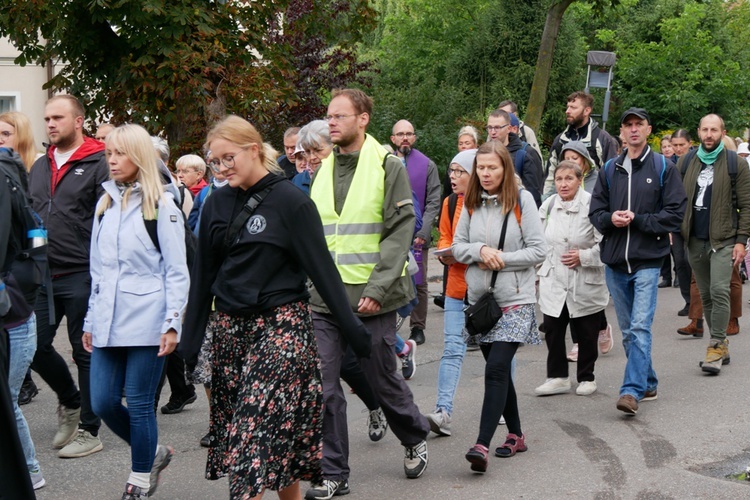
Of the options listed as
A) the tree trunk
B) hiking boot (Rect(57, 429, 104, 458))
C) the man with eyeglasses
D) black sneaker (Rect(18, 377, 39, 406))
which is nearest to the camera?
hiking boot (Rect(57, 429, 104, 458))

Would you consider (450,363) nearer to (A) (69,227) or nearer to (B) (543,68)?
(A) (69,227)

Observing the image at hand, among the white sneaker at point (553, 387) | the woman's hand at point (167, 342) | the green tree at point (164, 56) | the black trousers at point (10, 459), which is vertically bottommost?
the white sneaker at point (553, 387)

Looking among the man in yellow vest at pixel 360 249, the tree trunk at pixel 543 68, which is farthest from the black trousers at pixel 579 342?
the tree trunk at pixel 543 68

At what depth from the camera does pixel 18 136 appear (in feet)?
21.2

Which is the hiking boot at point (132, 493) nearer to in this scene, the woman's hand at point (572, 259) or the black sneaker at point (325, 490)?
the black sneaker at point (325, 490)

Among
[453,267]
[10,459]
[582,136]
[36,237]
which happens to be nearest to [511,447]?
[453,267]

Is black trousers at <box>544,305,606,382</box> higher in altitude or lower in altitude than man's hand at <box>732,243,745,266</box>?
lower

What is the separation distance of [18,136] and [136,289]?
1737 mm

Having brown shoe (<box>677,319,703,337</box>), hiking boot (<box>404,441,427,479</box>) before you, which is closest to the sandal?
hiking boot (<box>404,441,427,479</box>)

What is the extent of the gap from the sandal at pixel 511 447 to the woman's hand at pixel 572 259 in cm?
197

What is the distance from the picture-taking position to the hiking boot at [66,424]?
22.0 ft

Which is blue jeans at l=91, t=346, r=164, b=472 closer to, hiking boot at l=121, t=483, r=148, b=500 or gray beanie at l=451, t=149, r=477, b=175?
hiking boot at l=121, t=483, r=148, b=500

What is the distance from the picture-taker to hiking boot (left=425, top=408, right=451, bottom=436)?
22.2ft

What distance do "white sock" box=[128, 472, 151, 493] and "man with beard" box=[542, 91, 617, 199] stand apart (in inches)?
248
